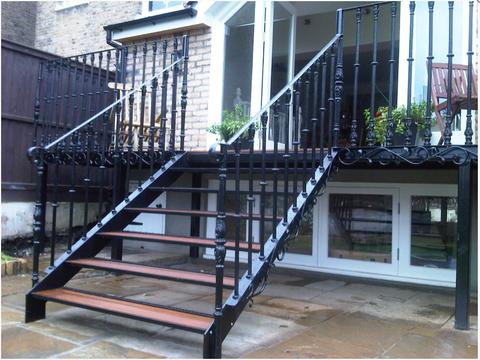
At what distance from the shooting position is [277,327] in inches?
136

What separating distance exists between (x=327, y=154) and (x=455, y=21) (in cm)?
239

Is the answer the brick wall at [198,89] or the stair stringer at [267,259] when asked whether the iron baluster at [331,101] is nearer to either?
the stair stringer at [267,259]

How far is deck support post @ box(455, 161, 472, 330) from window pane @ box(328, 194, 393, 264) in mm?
1610

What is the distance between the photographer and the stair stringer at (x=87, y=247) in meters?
3.49

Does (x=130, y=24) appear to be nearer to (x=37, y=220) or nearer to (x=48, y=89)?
(x=48, y=89)

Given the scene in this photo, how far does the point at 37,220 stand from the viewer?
11.9 feet

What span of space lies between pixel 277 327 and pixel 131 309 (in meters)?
1.12

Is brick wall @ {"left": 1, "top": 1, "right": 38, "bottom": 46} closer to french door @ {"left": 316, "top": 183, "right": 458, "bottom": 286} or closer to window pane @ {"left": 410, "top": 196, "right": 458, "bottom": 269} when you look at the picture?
french door @ {"left": 316, "top": 183, "right": 458, "bottom": 286}

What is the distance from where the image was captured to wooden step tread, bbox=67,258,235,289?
305 cm

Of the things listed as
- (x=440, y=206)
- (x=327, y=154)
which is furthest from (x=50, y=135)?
(x=440, y=206)

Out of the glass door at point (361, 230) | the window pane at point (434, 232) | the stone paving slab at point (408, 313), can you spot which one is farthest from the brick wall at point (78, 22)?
the stone paving slab at point (408, 313)

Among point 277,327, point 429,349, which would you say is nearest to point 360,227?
point 277,327

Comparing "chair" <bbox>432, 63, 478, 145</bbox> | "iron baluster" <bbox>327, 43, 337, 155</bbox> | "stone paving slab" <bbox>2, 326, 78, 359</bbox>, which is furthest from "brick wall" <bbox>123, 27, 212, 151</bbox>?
"stone paving slab" <bbox>2, 326, 78, 359</bbox>

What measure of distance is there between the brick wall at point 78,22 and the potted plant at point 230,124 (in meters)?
4.16
